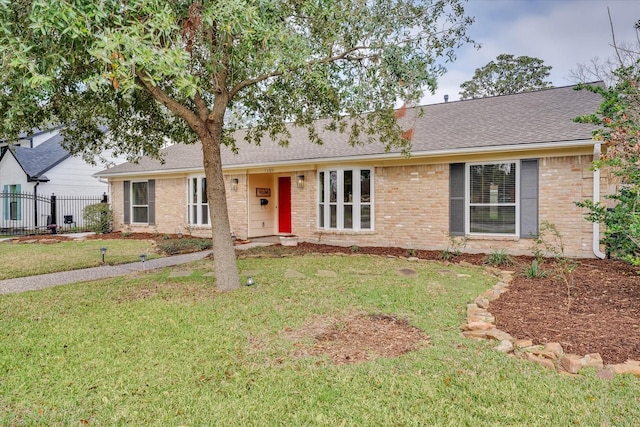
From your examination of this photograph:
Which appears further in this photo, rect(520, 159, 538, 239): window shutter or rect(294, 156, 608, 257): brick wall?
rect(520, 159, 538, 239): window shutter

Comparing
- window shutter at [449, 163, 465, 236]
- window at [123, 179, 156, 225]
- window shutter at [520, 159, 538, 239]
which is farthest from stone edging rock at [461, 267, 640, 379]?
window at [123, 179, 156, 225]

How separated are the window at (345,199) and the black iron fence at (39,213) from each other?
1182 cm

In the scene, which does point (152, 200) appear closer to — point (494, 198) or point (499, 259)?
point (494, 198)

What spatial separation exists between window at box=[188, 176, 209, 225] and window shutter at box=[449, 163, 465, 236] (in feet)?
27.9

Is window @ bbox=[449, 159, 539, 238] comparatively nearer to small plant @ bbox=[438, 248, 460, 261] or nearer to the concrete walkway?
small plant @ bbox=[438, 248, 460, 261]

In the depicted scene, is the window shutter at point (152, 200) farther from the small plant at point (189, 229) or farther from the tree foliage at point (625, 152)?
the tree foliage at point (625, 152)

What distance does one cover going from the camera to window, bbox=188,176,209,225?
48.5ft

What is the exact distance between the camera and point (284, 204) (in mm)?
15305

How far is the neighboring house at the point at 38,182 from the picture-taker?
19609 mm

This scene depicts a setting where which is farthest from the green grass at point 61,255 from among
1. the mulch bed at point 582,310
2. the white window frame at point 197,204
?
the mulch bed at point 582,310

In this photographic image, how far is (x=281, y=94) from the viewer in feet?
26.4

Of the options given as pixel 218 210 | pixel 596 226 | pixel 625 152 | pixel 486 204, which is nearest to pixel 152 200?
pixel 218 210

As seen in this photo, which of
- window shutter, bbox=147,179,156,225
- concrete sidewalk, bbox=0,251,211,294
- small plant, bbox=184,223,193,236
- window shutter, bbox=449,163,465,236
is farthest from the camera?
window shutter, bbox=147,179,156,225

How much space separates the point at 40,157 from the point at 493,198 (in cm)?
2168
